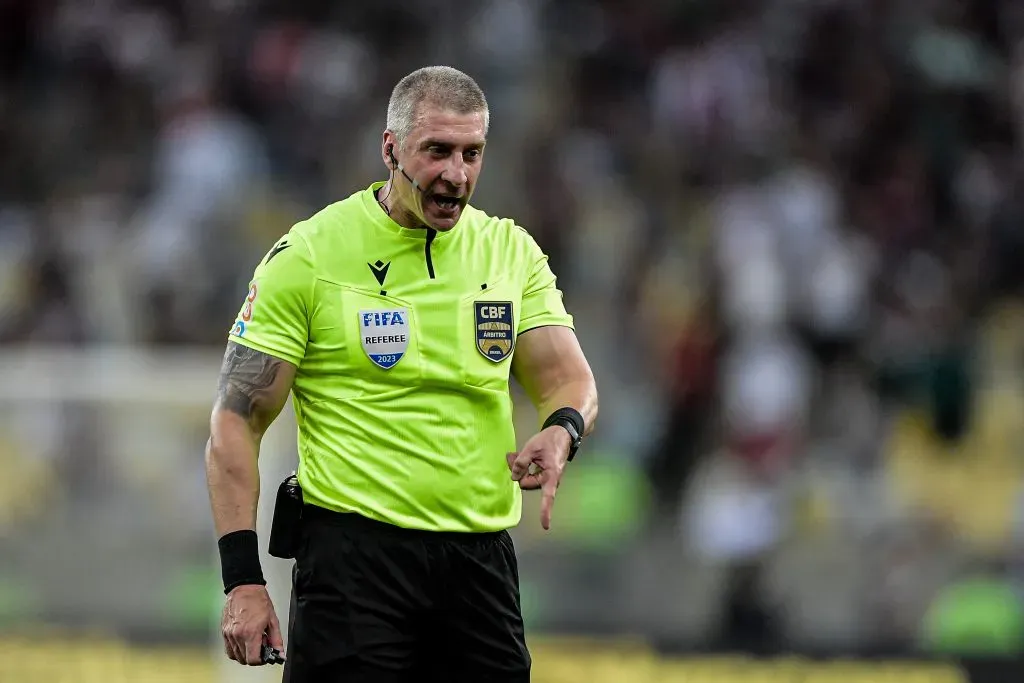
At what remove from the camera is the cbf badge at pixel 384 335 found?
4789 mm

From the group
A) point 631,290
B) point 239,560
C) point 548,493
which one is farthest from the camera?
point 631,290

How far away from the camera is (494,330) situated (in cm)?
491

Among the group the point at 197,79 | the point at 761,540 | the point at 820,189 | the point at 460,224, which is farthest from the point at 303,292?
the point at 197,79

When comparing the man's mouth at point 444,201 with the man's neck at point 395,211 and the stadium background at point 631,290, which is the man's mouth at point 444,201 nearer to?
the man's neck at point 395,211

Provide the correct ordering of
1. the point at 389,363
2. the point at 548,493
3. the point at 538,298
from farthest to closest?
the point at 538,298 < the point at 389,363 < the point at 548,493

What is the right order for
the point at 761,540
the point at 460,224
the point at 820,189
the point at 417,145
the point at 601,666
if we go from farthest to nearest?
the point at 820,189, the point at 761,540, the point at 601,666, the point at 460,224, the point at 417,145

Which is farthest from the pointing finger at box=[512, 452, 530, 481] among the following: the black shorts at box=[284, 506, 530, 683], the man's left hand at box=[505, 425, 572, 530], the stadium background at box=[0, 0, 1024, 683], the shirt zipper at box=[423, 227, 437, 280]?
the stadium background at box=[0, 0, 1024, 683]

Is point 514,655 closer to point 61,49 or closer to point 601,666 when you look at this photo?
point 601,666

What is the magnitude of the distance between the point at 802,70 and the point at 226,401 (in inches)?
421

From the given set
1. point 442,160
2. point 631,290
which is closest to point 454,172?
point 442,160

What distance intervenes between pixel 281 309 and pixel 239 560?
2.26 feet

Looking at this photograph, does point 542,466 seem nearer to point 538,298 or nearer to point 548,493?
point 548,493

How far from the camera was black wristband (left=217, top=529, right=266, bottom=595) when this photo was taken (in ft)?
15.4

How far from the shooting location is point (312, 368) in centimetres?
485
